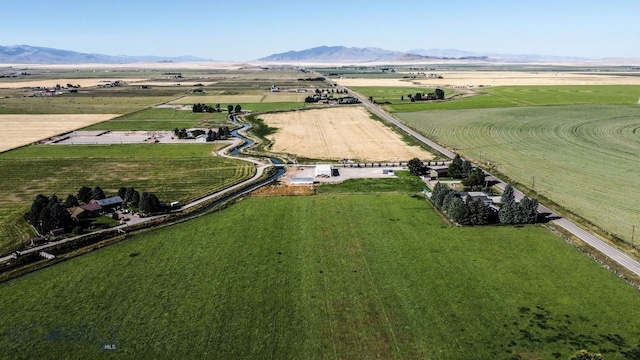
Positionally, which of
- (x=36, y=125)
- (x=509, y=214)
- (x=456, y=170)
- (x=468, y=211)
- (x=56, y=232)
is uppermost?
(x=36, y=125)

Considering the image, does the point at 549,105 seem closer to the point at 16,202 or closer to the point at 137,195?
the point at 137,195

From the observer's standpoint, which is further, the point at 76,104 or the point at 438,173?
the point at 76,104

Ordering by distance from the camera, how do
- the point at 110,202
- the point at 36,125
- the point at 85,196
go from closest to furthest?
the point at 110,202
the point at 85,196
the point at 36,125

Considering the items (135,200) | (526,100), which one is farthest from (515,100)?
(135,200)

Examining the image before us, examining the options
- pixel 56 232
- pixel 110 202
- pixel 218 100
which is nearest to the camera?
pixel 56 232

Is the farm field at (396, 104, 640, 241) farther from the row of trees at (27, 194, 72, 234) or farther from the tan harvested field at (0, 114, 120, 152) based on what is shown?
the tan harvested field at (0, 114, 120, 152)

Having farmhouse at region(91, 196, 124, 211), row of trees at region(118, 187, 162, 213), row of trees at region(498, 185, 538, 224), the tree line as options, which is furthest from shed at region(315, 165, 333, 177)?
farmhouse at region(91, 196, 124, 211)

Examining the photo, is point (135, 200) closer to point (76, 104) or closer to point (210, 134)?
point (210, 134)

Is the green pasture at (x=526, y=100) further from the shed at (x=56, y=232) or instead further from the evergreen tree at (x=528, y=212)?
the shed at (x=56, y=232)
